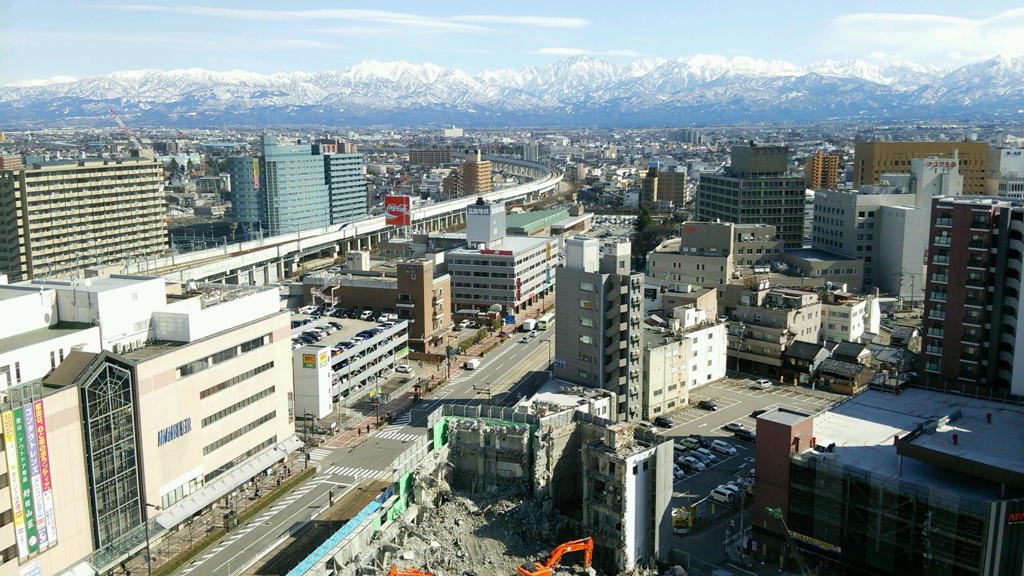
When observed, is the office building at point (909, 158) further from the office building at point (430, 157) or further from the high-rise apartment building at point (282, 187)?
the office building at point (430, 157)

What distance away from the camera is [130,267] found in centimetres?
3216

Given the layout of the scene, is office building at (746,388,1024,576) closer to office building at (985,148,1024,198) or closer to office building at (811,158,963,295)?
office building at (811,158,963,295)

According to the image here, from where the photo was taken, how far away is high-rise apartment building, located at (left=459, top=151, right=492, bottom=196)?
229 ft

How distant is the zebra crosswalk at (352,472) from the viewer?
1630 centimetres

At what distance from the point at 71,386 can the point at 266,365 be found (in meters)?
4.50

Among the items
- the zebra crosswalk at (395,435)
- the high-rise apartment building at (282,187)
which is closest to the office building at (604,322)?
the zebra crosswalk at (395,435)

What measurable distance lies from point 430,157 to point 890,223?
256 feet

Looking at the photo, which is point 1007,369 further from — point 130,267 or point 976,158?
point 976,158

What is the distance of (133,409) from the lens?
12.8 meters

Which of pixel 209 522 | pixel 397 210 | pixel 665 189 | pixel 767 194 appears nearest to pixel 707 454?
pixel 209 522

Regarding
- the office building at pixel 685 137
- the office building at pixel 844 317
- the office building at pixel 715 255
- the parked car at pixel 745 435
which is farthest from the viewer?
the office building at pixel 685 137

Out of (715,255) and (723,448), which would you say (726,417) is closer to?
(723,448)

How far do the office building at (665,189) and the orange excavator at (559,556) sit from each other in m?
51.5

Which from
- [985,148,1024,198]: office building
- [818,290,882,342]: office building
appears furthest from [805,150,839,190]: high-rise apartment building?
[818,290,882,342]: office building
